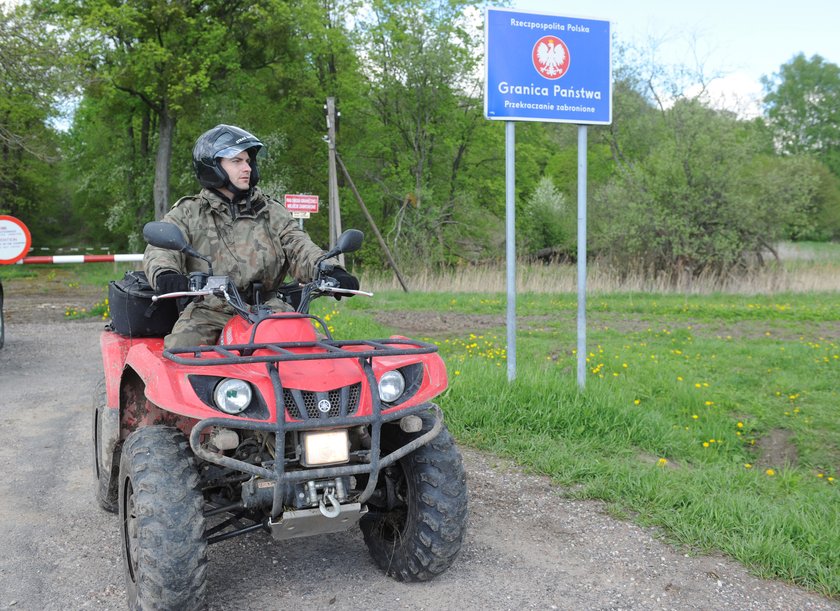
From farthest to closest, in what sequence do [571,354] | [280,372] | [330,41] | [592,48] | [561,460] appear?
1. [330,41]
2. [571,354]
3. [592,48]
4. [561,460]
5. [280,372]

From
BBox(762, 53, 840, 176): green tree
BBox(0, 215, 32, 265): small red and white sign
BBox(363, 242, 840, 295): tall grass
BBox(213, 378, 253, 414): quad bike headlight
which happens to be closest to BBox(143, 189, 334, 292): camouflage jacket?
BBox(213, 378, 253, 414): quad bike headlight

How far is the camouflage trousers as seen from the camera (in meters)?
3.79

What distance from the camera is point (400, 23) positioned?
32.0 m

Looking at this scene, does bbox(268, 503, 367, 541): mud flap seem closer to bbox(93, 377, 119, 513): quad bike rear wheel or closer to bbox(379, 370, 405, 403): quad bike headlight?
bbox(379, 370, 405, 403): quad bike headlight

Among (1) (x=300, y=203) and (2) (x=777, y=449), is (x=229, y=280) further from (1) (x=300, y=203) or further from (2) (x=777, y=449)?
(1) (x=300, y=203)

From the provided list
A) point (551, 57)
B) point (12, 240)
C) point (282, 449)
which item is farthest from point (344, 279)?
point (12, 240)

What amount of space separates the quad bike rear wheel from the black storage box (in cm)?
44

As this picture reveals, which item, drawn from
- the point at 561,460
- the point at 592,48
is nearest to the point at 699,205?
the point at 592,48

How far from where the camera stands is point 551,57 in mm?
6715

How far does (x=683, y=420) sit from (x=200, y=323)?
492 centimetres

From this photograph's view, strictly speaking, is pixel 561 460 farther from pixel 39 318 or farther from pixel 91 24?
pixel 91 24

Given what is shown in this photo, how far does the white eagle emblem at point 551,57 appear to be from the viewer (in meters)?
6.68

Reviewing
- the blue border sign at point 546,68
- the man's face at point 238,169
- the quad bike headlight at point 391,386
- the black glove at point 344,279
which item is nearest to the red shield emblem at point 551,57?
the blue border sign at point 546,68

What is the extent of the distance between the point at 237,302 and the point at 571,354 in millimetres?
6772
